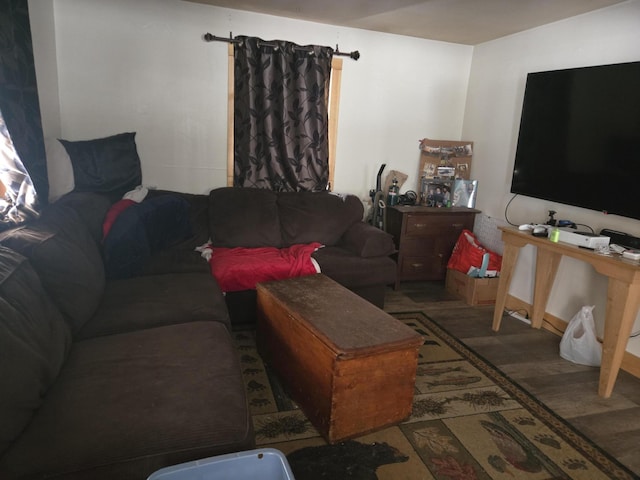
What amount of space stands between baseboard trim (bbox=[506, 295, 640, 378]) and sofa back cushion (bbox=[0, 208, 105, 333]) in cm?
300

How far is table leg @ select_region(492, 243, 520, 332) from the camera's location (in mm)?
2912

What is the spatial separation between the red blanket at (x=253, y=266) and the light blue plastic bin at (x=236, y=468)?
162 cm

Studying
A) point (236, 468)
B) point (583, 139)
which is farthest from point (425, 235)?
point (236, 468)

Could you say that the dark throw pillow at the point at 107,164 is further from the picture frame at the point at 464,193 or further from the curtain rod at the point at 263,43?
the picture frame at the point at 464,193

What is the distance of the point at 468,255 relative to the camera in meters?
3.51

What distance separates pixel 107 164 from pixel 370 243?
1.93 meters

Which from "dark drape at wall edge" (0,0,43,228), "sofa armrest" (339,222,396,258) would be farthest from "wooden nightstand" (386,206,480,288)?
"dark drape at wall edge" (0,0,43,228)

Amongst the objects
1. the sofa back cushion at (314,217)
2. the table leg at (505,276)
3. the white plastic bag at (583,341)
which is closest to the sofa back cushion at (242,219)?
the sofa back cushion at (314,217)

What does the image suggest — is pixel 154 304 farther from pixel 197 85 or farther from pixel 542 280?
pixel 542 280

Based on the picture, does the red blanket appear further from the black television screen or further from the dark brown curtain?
the black television screen

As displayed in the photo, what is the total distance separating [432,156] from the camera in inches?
158

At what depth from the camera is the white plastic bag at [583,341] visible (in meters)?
2.54

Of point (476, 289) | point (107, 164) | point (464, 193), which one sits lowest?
point (476, 289)

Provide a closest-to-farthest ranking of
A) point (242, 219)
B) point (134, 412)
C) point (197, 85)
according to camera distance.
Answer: point (134, 412) → point (242, 219) → point (197, 85)
